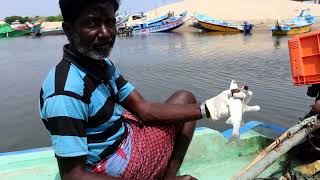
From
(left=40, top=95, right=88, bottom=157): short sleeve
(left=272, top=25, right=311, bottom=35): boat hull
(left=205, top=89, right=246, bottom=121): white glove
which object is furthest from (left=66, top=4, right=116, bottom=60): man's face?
(left=272, top=25, right=311, bottom=35): boat hull

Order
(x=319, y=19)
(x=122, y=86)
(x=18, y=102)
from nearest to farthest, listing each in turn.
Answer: (x=122, y=86)
(x=18, y=102)
(x=319, y=19)

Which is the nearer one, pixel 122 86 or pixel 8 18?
pixel 122 86

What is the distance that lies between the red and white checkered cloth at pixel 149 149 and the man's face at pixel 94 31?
60cm

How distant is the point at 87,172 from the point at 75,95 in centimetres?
41

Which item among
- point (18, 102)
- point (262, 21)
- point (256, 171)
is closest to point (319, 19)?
point (262, 21)

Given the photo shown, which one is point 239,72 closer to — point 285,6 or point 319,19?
point 319,19

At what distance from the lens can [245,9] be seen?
51625 millimetres

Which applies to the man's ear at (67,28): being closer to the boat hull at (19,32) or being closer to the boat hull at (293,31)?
the boat hull at (293,31)

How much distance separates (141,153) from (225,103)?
57cm

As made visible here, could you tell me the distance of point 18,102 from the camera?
8.84 meters

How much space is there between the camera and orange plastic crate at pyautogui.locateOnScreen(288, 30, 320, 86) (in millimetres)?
2938

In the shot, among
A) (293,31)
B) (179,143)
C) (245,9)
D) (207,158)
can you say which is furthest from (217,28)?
(179,143)

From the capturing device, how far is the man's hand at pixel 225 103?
2.26m

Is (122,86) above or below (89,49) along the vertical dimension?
below
